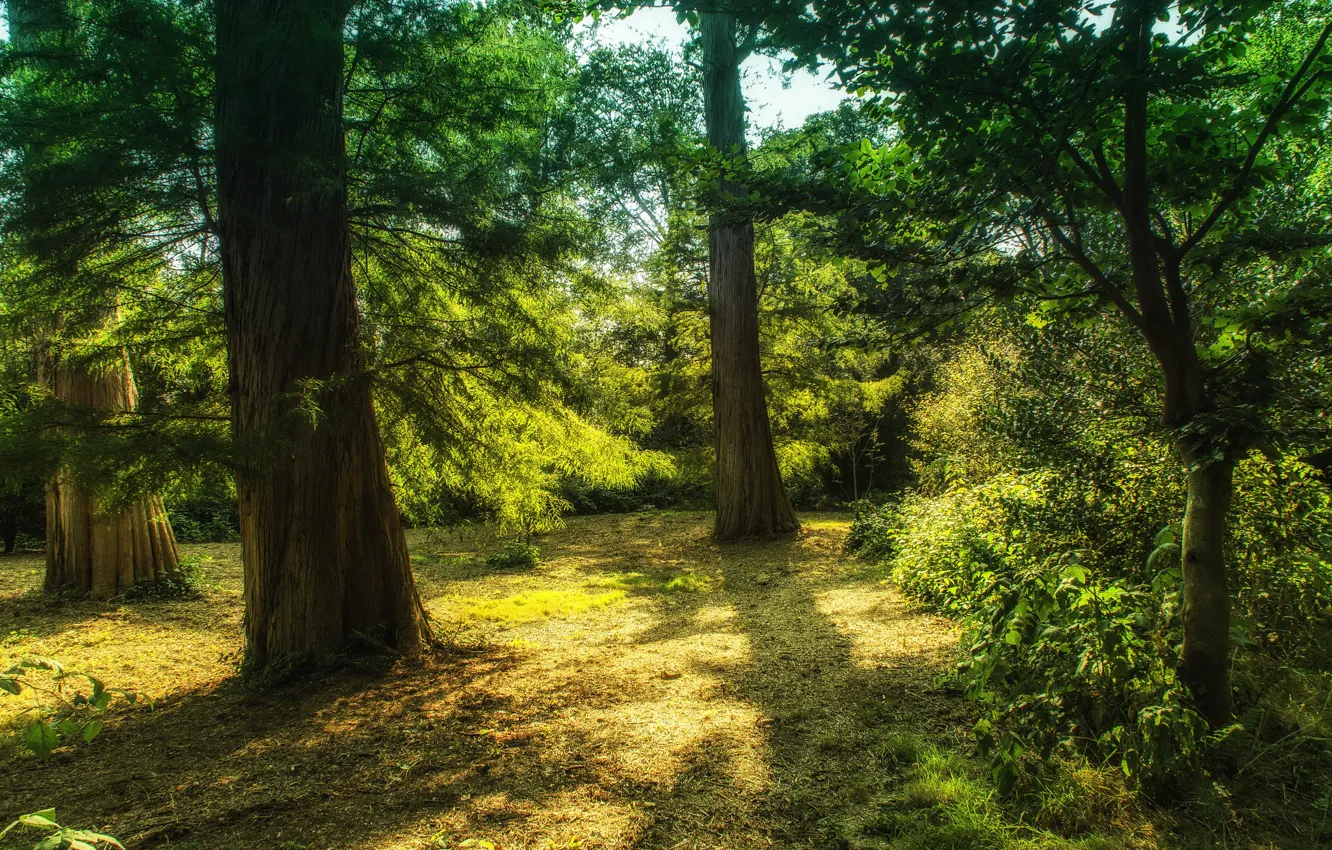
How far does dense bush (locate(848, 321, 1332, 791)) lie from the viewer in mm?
2535

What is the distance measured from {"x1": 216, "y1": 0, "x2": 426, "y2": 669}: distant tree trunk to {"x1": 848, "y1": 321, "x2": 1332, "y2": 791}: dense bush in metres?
3.50

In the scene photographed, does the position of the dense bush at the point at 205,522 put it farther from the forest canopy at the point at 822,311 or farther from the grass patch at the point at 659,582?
the grass patch at the point at 659,582

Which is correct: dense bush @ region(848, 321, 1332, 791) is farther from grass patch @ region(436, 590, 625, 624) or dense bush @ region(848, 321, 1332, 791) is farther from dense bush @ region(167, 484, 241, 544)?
dense bush @ region(167, 484, 241, 544)

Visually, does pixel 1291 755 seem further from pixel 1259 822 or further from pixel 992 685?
pixel 992 685

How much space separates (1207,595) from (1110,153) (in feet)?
5.57

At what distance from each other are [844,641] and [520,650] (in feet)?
7.46

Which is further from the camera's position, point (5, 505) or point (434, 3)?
point (5, 505)

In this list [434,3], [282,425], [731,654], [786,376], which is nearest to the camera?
[282,425]

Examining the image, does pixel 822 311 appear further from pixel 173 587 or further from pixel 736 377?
pixel 173 587

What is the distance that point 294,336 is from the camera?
4.21 meters

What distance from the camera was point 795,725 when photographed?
3533 millimetres

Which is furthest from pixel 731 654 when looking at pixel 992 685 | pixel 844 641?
pixel 992 685

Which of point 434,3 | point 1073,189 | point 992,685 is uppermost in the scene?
point 434,3

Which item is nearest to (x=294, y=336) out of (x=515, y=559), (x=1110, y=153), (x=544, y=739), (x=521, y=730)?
(x=521, y=730)
